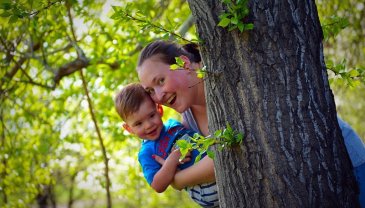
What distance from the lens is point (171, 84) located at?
241 cm

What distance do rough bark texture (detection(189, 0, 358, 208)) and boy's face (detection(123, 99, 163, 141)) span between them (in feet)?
3.27

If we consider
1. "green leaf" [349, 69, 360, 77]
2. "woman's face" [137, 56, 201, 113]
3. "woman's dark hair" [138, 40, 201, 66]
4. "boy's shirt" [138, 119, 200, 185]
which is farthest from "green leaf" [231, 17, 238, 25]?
"boy's shirt" [138, 119, 200, 185]

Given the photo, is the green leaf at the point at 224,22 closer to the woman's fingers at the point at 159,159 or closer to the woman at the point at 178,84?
the woman at the point at 178,84

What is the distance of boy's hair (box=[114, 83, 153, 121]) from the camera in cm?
271

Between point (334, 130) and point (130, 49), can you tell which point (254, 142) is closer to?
point (334, 130)

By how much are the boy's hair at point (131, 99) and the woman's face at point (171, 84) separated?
0.78 ft

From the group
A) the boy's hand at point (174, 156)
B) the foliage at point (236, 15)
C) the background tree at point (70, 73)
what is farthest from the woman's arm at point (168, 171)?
the background tree at point (70, 73)

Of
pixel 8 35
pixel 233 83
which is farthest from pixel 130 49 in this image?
pixel 233 83

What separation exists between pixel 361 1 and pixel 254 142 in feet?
13.4

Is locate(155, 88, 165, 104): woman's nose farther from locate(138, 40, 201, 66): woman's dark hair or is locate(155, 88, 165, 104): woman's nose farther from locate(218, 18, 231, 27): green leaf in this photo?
locate(218, 18, 231, 27): green leaf

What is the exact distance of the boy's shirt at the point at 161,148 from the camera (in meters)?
2.54

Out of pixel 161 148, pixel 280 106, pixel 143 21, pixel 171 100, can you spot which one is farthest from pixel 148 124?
pixel 280 106

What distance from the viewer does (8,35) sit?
16.1 ft

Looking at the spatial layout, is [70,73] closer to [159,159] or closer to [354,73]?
[159,159]
